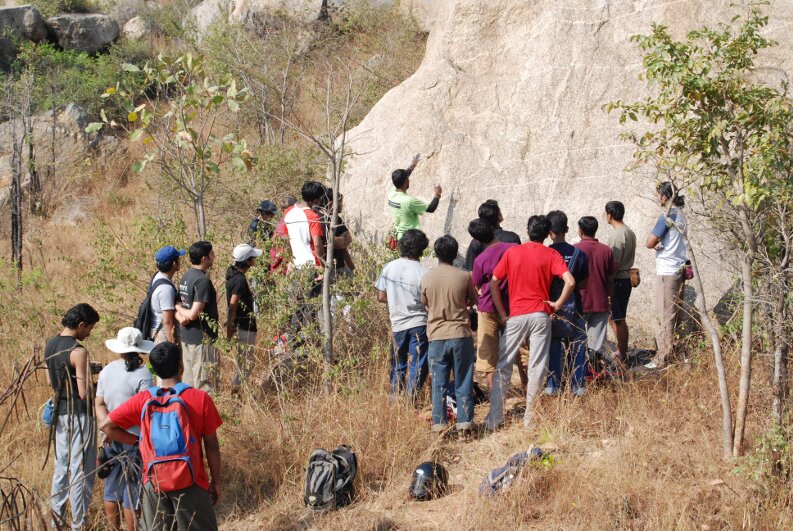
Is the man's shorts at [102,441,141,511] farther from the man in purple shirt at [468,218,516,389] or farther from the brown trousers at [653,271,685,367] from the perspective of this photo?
the brown trousers at [653,271,685,367]

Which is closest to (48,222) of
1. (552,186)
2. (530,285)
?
(552,186)

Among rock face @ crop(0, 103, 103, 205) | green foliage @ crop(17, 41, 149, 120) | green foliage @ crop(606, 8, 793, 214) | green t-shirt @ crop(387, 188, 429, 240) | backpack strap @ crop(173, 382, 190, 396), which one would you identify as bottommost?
→ backpack strap @ crop(173, 382, 190, 396)

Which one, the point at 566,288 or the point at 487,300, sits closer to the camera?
the point at 566,288

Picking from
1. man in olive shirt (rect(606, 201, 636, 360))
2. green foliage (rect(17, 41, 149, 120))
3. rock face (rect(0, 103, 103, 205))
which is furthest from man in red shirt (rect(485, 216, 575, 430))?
green foliage (rect(17, 41, 149, 120))

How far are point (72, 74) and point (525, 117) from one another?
12.0 meters

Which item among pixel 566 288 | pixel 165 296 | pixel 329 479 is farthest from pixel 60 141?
pixel 566 288

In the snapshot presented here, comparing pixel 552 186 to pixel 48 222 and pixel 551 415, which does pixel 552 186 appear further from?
pixel 48 222

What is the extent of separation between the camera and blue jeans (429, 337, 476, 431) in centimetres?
643

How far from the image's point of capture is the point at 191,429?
480cm

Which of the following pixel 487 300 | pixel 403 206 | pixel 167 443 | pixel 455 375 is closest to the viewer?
pixel 167 443

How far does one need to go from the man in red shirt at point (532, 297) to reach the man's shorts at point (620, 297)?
1.36 metres

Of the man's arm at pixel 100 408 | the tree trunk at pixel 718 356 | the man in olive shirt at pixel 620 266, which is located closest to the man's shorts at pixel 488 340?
the man in olive shirt at pixel 620 266

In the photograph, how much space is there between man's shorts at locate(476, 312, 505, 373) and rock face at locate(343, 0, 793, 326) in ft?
6.76

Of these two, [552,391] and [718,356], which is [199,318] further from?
[718,356]
